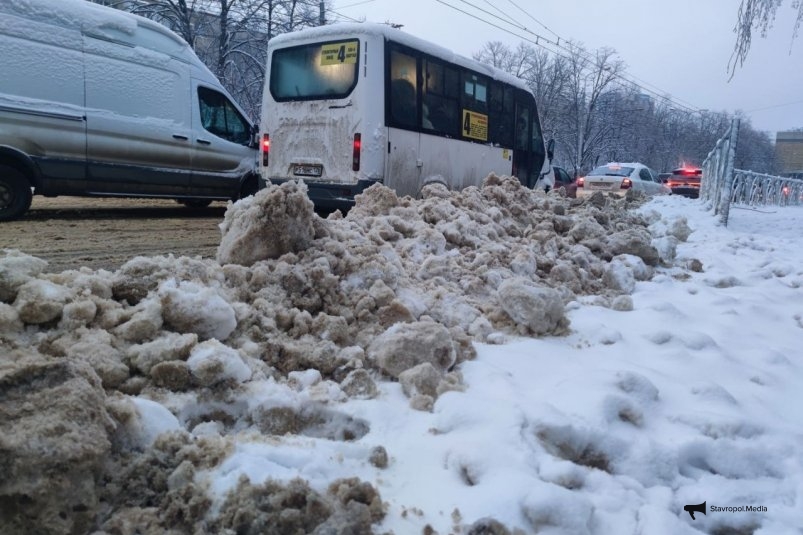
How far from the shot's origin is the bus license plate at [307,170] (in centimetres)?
916

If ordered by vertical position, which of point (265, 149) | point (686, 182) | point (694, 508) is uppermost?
point (686, 182)

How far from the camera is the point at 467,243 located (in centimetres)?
542

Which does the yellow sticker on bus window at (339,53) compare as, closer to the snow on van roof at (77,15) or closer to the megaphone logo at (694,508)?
the snow on van roof at (77,15)

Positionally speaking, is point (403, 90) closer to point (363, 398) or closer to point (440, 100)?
point (440, 100)

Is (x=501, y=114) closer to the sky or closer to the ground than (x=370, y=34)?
closer to the ground

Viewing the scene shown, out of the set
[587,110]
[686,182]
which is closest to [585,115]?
[587,110]

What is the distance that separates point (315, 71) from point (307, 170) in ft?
5.53

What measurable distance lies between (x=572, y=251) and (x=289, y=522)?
15.3 feet

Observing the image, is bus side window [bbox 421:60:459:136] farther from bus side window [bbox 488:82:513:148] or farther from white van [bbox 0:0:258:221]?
white van [bbox 0:0:258:221]

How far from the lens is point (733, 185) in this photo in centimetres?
1125

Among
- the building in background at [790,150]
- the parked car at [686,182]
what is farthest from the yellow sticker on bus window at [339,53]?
the building in background at [790,150]

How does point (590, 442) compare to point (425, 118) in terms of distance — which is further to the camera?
point (425, 118)

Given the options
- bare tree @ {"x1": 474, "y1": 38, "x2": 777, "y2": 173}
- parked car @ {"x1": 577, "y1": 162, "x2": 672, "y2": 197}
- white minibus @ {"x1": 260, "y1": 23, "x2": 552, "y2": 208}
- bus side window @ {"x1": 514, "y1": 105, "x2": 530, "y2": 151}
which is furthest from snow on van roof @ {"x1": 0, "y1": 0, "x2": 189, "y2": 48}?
bare tree @ {"x1": 474, "y1": 38, "x2": 777, "y2": 173}

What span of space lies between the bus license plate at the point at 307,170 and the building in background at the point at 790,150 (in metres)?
86.0
